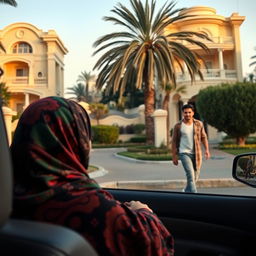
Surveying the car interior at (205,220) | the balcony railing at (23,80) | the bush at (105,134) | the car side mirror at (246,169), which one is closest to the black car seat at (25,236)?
the car interior at (205,220)

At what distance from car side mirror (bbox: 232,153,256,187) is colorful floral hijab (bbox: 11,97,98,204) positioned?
54.0 inches

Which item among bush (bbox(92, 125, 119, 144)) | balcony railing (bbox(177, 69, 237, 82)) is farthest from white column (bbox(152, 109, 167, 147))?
balcony railing (bbox(177, 69, 237, 82))

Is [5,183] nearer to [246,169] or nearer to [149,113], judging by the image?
[246,169]

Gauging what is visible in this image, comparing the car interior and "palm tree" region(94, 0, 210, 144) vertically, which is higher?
"palm tree" region(94, 0, 210, 144)

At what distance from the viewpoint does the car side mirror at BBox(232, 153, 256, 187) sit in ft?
6.64

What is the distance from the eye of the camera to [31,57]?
3597 centimetres

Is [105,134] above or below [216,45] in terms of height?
below

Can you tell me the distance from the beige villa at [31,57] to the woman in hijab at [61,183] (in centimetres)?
3508

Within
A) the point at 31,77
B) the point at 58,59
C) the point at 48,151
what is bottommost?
the point at 48,151

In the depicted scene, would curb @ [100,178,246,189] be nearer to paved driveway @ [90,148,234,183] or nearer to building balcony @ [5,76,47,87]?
paved driveway @ [90,148,234,183]

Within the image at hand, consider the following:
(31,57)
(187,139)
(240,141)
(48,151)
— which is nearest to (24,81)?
(31,57)

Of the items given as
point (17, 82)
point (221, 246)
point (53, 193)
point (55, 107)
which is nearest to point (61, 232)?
point (53, 193)

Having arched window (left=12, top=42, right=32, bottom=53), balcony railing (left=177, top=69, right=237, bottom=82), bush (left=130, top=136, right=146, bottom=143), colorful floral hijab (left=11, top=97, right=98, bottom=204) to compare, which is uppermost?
arched window (left=12, top=42, right=32, bottom=53)

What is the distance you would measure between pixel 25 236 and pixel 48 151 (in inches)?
12.1
